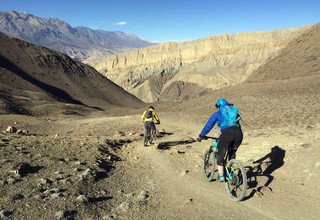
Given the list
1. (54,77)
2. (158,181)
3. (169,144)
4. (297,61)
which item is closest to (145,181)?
(158,181)

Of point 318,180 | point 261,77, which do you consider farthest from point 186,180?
point 261,77

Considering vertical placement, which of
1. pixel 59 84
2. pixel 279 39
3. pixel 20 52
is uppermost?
pixel 279 39

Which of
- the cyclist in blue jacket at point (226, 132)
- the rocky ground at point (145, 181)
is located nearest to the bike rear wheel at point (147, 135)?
the rocky ground at point (145, 181)

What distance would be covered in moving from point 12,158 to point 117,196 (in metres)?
3.73

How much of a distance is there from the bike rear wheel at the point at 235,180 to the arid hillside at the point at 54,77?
55.6 metres

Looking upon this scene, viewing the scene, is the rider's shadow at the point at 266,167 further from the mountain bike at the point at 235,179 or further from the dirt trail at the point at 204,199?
the mountain bike at the point at 235,179

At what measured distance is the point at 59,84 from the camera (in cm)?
7969

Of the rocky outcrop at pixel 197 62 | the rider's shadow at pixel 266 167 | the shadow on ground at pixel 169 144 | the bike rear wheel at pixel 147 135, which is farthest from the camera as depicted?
the rocky outcrop at pixel 197 62

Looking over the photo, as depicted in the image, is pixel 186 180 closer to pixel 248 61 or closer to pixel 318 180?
pixel 318 180

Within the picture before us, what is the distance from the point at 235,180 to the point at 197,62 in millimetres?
142699

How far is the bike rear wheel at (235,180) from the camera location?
791 cm

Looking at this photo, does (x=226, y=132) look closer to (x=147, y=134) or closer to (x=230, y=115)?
(x=230, y=115)

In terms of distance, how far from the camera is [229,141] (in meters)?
8.18

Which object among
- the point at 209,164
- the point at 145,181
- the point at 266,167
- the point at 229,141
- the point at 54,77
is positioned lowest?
the point at 54,77
